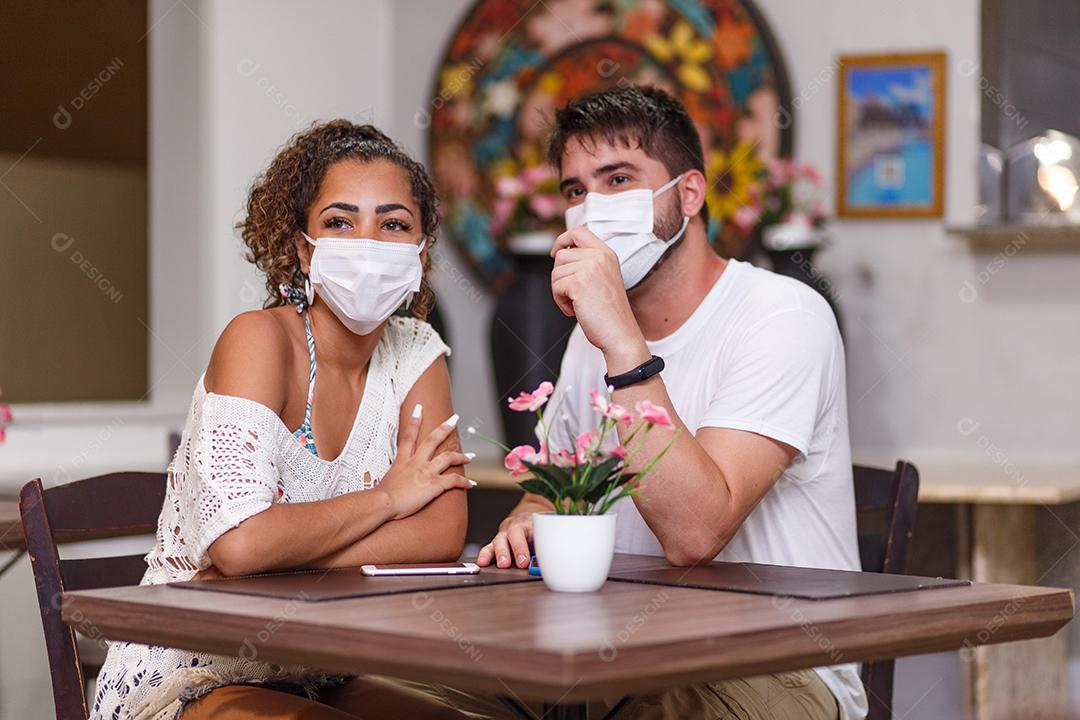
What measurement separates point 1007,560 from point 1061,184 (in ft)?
3.63

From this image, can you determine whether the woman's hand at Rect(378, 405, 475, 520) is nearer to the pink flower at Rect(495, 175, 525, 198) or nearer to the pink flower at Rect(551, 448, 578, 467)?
the pink flower at Rect(551, 448, 578, 467)

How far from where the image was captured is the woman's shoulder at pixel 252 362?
1.83m

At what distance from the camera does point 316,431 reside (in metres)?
1.97

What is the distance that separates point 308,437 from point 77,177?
2.36m

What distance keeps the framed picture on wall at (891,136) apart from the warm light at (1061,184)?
0.92ft

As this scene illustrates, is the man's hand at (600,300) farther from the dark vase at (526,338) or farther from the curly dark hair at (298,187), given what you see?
the dark vase at (526,338)

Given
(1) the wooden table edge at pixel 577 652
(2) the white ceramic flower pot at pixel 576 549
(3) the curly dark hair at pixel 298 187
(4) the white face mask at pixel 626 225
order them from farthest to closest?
(4) the white face mask at pixel 626 225, (3) the curly dark hair at pixel 298 187, (2) the white ceramic flower pot at pixel 576 549, (1) the wooden table edge at pixel 577 652

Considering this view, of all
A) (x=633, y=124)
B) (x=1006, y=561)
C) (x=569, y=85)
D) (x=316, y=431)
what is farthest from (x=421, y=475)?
(x=569, y=85)

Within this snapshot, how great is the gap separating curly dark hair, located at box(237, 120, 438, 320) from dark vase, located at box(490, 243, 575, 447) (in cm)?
161

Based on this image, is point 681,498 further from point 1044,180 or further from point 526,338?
point 1044,180

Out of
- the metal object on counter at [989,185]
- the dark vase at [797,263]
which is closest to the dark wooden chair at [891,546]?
the dark vase at [797,263]

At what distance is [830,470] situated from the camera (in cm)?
209

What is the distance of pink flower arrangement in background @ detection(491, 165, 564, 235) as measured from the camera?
397 centimetres

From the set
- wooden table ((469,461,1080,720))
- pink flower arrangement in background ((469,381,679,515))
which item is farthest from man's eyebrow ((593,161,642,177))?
wooden table ((469,461,1080,720))
